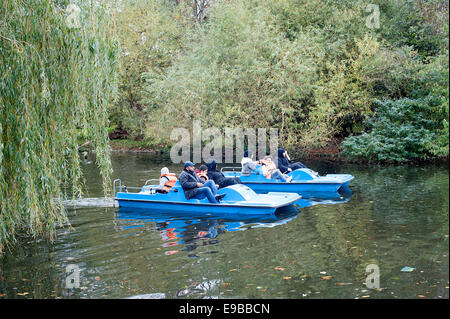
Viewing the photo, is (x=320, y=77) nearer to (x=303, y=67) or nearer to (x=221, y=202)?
(x=303, y=67)

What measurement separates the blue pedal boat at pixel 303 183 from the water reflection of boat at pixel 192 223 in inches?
99.0

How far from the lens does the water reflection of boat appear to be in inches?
381

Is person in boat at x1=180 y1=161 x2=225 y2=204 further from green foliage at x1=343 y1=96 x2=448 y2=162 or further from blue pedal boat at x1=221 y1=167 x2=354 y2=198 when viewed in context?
green foliage at x1=343 y1=96 x2=448 y2=162

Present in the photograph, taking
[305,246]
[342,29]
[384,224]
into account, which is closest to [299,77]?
[342,29]

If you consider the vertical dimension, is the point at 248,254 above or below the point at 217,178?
below

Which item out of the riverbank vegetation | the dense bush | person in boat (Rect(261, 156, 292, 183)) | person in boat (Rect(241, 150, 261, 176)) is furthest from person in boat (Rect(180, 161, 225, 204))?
the dense bush

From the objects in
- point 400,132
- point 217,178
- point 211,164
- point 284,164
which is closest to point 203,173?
point 211,164

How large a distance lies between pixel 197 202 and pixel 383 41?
16.1m

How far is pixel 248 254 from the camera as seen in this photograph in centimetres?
838

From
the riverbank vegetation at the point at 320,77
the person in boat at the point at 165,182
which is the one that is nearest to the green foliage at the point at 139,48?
the riverbank vegetation at the point at 320,77

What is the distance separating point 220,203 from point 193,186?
0.89 m

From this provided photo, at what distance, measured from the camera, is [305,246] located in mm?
8836

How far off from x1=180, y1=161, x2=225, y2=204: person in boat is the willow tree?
4283mm
